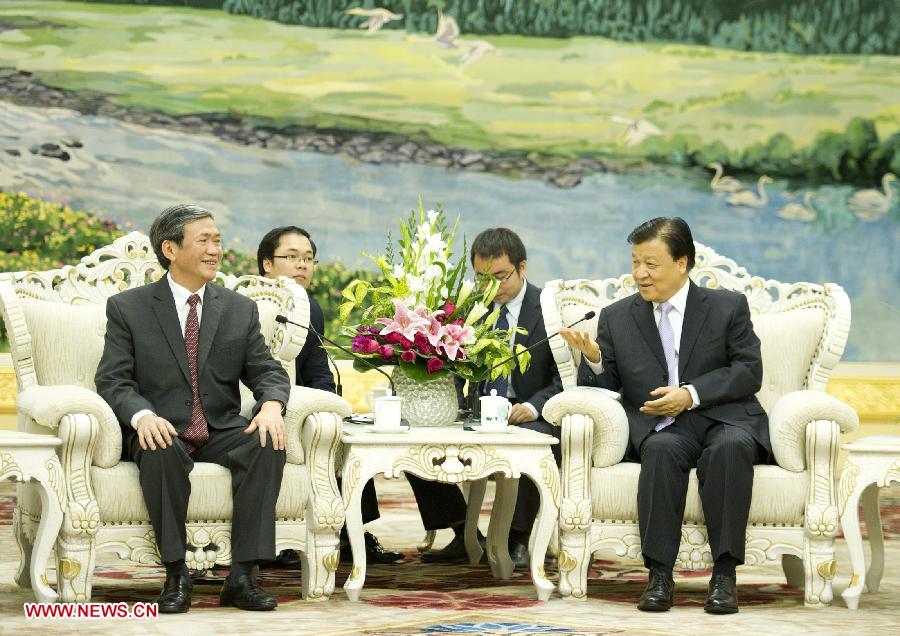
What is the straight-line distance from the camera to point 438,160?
8.38 metres

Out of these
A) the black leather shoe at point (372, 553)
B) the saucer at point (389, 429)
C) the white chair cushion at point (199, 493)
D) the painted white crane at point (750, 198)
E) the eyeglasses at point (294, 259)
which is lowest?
the black leather shoe at point (372, 553)

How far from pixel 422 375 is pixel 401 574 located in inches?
29.7

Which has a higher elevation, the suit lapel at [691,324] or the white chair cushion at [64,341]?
the suit lapel at [691,324]

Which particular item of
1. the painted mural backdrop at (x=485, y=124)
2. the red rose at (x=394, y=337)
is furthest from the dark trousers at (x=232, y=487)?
the painted mural backdrop at (x=485, y=124)

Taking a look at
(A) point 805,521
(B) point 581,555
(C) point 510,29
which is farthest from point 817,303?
(C) point 510,29

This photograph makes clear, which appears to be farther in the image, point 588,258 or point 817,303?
point 588,258

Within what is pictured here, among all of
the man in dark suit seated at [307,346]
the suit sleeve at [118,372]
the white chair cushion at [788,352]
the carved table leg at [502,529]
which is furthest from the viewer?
the man in dark suit seated at [307,346]

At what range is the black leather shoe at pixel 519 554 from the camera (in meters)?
4.70

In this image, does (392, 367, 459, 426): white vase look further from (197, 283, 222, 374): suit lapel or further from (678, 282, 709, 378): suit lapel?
(678, 282, 709, 378): suit lapel

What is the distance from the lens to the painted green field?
322 inches

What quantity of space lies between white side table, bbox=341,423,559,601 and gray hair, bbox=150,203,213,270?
0.84m

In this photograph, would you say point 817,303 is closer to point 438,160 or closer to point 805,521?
point 805,521

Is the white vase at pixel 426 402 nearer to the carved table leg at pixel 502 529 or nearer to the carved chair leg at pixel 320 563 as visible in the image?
the carved table leg at pixel 502 529

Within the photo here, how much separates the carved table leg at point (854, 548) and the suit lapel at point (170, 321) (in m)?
2.12
